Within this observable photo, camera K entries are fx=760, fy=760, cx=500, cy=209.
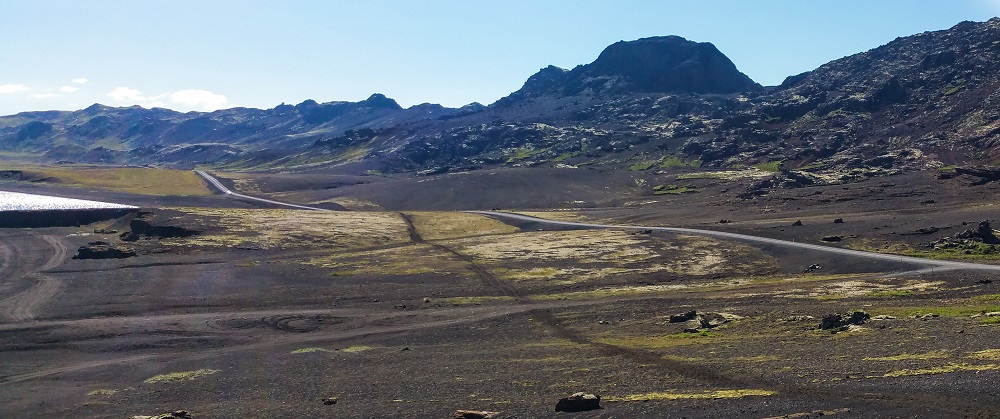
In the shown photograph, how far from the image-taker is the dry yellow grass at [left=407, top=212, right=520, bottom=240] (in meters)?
129

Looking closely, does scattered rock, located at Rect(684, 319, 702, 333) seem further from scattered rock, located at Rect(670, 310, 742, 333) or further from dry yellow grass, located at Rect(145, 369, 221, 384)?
dry yellow grass, located at Rect(145, 369, 221, 384)

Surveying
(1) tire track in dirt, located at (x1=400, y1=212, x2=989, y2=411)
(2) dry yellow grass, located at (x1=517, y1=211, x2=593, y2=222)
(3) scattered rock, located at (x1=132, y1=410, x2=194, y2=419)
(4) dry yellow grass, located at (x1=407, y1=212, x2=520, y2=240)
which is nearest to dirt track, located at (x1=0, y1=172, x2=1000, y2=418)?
(1) tire track in dirt, located at (x1=400, y1=212, x2=989, y2=411)

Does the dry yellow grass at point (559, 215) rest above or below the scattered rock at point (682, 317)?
below

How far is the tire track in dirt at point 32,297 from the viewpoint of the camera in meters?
62.3

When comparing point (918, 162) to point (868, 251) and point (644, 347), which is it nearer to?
point (868, 251)

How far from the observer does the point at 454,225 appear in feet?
455

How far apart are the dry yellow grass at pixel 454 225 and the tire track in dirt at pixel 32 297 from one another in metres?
55.6

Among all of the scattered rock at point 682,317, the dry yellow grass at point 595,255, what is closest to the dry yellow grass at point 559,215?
the dry yellow grass at point 595,255

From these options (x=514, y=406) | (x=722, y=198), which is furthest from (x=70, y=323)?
(x=722, y=198)

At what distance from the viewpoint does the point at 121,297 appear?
70250mm

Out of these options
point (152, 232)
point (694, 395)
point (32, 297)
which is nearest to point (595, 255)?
point (32, 297)

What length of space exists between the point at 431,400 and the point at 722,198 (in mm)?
149920

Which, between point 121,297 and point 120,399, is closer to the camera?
point 120,399

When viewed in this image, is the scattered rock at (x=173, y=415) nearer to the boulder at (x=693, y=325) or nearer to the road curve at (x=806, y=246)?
the boulder at (x=693, y=325)
